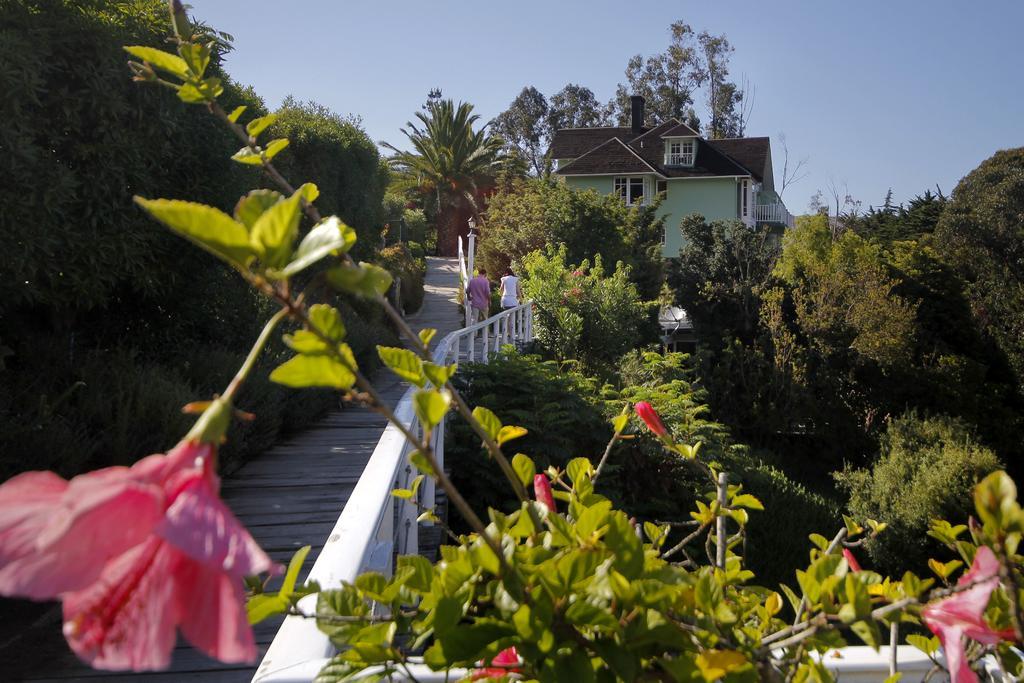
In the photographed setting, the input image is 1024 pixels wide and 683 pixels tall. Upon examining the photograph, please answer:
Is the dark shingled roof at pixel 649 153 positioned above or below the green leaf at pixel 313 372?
above

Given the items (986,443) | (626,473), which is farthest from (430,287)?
(626,473)

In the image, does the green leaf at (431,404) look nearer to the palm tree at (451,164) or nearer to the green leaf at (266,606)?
the green leaf at (266,606)

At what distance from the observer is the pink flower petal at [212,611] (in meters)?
0.49

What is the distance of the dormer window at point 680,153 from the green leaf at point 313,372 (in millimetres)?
40488

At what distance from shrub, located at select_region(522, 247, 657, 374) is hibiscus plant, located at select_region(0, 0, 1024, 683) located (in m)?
12.4

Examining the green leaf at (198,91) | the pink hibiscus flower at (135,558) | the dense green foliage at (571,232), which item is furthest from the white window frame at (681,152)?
the pink hibiscus flower at (135,558)

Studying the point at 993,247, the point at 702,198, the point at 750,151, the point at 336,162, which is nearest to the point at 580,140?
the point at 702,198

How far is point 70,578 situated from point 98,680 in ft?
11.3

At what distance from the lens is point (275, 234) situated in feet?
1.81

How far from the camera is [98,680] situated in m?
3.39

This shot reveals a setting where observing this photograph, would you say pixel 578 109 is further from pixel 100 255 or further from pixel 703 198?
pixel 100 255

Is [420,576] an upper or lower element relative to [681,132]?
lower

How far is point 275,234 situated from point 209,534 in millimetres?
197

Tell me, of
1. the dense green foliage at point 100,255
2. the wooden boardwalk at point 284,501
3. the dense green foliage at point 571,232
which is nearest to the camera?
the wooden boardwalk at point 284,501
